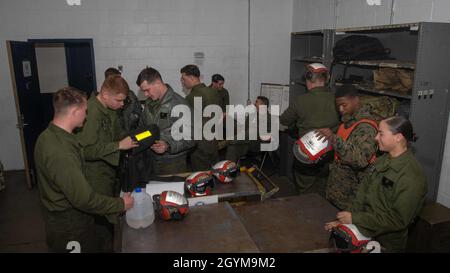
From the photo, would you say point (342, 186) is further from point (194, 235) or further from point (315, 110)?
point (194, 235)

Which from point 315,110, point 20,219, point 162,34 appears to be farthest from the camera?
point 162,34

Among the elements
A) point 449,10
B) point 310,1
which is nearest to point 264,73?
point 310,1

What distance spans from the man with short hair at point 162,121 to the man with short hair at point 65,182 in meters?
0.99

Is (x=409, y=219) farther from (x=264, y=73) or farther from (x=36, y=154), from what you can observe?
(x=264, y=73)

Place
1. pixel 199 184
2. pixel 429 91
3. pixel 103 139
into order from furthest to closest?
pixel 429 91, pixel 103 139, pixel 199 184

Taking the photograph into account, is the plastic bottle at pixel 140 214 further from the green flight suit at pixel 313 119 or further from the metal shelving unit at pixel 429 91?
the metal shelving unit at pixel 429 91

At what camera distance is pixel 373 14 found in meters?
4.25

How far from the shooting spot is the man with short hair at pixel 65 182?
76.0 inches

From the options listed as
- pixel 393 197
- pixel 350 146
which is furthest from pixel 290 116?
pixel 393 197

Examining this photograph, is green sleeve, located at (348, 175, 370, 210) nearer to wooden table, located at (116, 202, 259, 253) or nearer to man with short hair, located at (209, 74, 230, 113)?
wooden table, located at (116, 202, 259, 253)

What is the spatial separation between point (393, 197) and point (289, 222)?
0.60m

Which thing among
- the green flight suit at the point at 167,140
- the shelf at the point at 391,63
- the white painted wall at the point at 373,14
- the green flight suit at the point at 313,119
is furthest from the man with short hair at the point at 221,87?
the green flight suit at the point at 167,140

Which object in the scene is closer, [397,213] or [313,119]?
[397,213]
